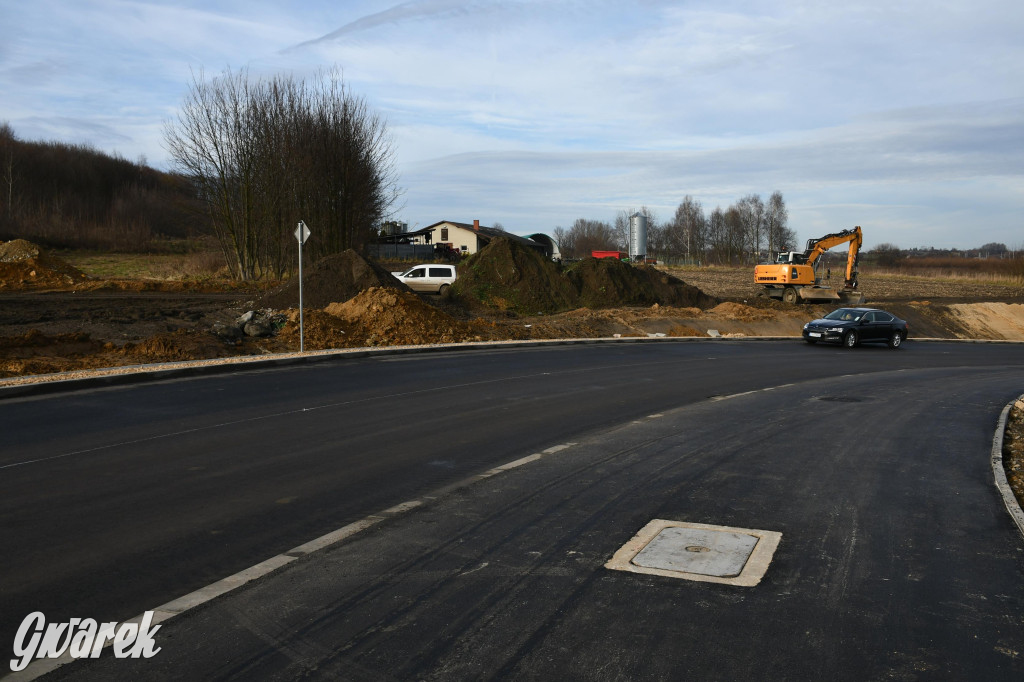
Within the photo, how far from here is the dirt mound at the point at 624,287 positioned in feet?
141

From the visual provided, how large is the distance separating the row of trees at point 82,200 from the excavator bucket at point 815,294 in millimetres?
53356

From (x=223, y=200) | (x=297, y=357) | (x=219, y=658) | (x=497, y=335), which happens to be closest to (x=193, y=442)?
(x=219, y=658)

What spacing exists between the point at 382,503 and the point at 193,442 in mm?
3673

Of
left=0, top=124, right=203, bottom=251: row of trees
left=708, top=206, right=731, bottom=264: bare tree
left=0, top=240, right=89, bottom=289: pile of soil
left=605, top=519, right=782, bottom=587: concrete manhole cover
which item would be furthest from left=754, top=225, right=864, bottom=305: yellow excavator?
left=708, top=206, right=731, bottom=264: bare tree

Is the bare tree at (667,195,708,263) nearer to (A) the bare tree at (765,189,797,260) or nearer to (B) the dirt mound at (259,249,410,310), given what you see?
(A) the bare tree at (765,189,797,260)

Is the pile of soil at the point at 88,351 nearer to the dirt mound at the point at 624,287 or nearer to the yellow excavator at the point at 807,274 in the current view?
the dirt mound at the point at 624,287

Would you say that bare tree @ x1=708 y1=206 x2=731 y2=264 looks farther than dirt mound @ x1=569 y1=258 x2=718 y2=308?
Yes

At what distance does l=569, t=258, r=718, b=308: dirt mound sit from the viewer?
42875mm

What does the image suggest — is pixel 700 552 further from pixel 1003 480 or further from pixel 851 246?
pixel 851 246

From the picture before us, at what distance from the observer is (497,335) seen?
27609 millimetres

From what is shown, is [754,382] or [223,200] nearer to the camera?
[754,382]

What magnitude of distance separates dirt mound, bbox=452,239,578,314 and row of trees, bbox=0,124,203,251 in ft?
133

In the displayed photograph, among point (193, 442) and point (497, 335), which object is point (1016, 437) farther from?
point (497, 335)

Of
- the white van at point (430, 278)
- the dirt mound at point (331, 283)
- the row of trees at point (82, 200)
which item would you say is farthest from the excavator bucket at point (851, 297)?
the row of trees at point (82, 200)
